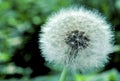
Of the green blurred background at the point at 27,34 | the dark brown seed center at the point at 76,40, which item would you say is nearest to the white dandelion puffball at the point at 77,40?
the dark brown seed center at the point at 76,40

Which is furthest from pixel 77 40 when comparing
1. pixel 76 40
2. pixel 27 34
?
pixel 27 34

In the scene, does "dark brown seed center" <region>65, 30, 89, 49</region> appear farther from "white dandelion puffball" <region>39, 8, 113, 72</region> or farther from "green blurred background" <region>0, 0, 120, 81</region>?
"green blurred background" <region>0, 0, 120, 81</region>

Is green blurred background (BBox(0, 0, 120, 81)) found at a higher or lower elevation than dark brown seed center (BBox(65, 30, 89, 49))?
higher

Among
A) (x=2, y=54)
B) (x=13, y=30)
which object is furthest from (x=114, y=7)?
(x=2, y=54)

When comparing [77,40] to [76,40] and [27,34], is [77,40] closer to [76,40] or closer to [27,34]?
[76,40]

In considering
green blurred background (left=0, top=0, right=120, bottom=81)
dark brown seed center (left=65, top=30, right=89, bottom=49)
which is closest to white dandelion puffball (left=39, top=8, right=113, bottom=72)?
dark brown seed center (left=65, top=30, right=89, bottom=49)

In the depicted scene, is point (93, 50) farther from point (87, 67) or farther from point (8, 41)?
point (8, 41)
